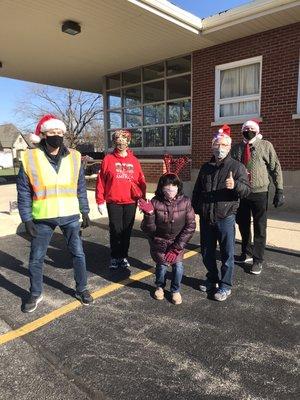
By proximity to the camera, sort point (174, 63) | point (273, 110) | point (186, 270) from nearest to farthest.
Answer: point (186, 270) → point (273, 110) → point (174, 63)

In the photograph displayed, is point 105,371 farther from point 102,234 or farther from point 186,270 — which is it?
point 102,234

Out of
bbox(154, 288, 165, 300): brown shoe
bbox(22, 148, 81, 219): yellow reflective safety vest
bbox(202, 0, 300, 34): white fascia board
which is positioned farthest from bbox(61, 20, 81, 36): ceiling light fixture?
bbox(154, 288, 165, 300): brown shoe

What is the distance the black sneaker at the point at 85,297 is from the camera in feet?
12.4

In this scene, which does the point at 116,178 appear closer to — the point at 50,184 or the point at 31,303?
the point at 50,184

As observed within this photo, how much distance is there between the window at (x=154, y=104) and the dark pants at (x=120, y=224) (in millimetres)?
6502

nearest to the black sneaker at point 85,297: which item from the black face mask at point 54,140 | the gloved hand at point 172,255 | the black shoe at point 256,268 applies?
the gloved hand at point 172,255

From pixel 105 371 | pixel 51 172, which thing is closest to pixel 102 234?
pixel 51 172

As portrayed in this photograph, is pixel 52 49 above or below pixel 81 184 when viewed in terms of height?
above

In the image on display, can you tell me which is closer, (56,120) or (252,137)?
(56,120)

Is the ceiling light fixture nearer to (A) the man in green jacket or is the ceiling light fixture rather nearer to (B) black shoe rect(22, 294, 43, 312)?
(A) the man in green jacket

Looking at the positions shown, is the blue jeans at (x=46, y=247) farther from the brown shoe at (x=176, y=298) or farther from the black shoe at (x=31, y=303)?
the brown shoe at (x=176, y=298)

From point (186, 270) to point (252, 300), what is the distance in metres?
1.11

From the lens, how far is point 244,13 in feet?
25.8

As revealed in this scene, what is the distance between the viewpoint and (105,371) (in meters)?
2.68
